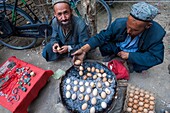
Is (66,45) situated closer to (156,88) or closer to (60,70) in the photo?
(60,70)

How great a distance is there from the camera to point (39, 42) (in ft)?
11.8

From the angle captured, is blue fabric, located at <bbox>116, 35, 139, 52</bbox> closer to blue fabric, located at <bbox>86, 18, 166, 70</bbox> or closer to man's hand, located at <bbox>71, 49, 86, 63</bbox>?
blue fabric, located at <bbox>86, 18, 166, 70</bbox>

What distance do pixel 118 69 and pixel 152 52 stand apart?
595 millimetres

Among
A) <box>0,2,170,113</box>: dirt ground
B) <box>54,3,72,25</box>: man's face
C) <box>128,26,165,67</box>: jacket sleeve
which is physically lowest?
<box>0,2,170,113</box>: dirt ground

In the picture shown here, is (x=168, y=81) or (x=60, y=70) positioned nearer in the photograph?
(x=168, y=81)

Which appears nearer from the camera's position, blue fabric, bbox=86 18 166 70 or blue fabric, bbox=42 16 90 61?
blue fabric, bbox=86 18 166 70

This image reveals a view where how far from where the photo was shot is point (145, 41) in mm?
2211

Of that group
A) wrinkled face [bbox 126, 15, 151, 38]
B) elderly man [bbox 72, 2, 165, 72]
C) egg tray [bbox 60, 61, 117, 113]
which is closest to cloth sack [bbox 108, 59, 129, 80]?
elderly man [bbox 72, 2, 165, 72]

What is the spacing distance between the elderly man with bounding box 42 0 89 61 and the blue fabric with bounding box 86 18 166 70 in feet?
1.09

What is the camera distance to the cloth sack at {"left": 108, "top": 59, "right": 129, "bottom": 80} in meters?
2.57

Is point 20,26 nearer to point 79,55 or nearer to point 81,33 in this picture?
point 81,33

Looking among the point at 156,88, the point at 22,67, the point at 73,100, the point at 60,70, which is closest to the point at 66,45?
the point at 60,70

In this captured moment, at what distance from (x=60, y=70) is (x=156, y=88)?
1694 mm

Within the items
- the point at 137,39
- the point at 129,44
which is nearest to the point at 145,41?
the point at 137,39
